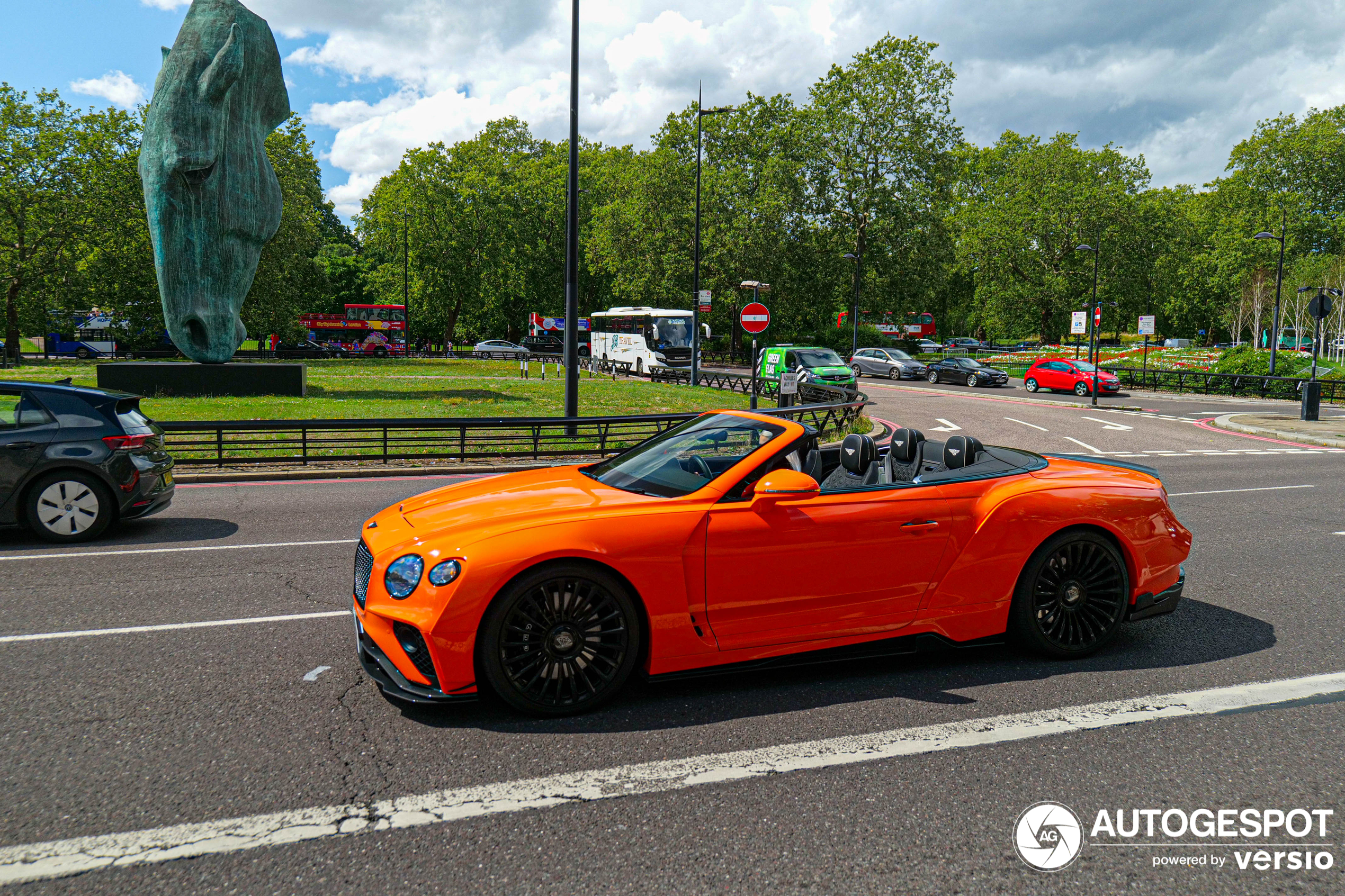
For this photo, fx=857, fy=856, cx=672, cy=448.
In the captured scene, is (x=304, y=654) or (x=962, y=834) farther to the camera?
(x=304, y=654)

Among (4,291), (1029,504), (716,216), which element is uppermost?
(716,216)

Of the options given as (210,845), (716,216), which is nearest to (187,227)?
(210,845)

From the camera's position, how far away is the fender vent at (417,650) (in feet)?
12.3

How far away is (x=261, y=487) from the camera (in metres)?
11.6

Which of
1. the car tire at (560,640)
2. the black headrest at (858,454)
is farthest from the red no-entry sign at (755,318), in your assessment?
the car tire at (560,640)

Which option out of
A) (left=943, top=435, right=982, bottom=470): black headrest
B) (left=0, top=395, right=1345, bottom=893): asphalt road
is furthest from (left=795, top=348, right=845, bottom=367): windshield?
(left=943, top=435, right=982, bottom=470): black headrest

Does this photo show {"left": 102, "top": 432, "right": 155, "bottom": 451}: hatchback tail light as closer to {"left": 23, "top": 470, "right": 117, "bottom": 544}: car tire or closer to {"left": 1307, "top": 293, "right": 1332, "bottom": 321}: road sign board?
{"left": 23, "top": 470, "right": 117, "bottom": 544}: car tire

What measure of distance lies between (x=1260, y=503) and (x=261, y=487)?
1289 cm

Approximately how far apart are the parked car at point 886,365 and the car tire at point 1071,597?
3844 centimetres

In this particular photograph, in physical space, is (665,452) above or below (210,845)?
above

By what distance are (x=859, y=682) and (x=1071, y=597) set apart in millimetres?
1362

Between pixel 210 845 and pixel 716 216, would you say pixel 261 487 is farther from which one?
pixel 716 216

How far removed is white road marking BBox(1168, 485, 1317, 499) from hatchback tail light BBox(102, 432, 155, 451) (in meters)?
11.8

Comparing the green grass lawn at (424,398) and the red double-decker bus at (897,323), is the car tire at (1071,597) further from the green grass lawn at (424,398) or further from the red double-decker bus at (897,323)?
the red double-decker bus at (897,323)
